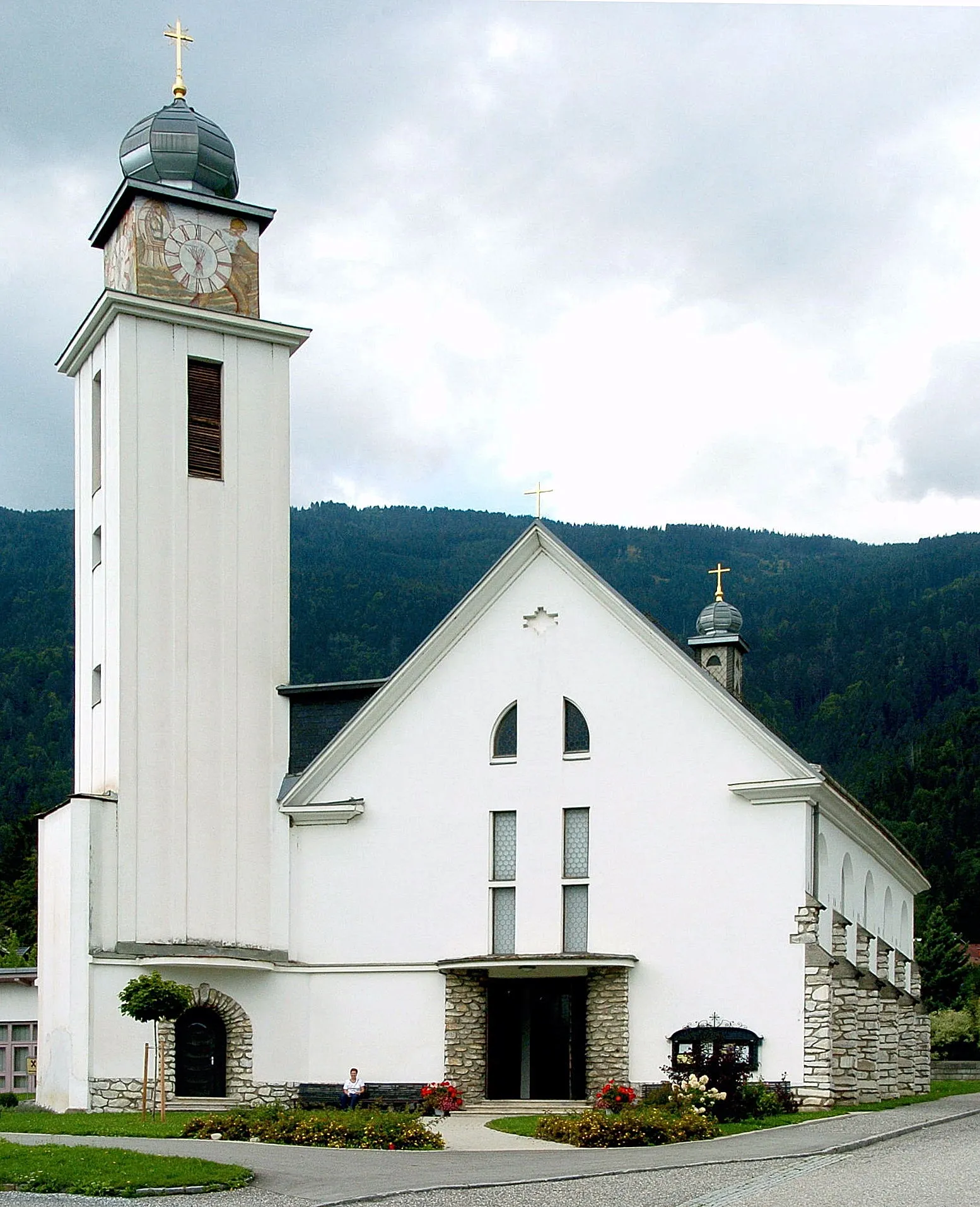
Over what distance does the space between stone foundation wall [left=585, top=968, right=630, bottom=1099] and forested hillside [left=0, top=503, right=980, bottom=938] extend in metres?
42.2

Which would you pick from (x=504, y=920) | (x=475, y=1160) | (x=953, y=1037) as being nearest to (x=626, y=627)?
(x=504, y=920)

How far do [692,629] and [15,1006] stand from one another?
113 metres

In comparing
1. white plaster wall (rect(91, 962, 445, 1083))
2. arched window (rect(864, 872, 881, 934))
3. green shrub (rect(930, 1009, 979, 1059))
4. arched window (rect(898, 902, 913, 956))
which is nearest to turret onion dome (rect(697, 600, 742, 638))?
arched window (rect(864, 872, 881, 934))

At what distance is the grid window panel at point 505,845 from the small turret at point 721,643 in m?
9.59

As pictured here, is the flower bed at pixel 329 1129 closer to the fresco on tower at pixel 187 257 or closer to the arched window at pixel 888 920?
the fresco on tower at pixel 187 257

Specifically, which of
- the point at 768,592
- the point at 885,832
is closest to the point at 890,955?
the point at 885,832

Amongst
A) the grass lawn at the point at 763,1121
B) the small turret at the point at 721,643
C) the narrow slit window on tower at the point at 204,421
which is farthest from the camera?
the small turret at the point at 721,643

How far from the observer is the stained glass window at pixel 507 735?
33.0 m

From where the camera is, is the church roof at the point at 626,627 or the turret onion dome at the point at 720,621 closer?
the church roof at the point at 626,627

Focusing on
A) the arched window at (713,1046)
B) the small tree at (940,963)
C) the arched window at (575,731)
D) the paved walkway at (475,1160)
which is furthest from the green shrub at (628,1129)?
the small tree at (940,963)

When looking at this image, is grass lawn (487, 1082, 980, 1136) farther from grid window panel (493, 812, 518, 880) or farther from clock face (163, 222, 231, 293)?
clock face (163, 222, 231, 293)

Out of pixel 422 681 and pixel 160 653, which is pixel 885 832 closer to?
pixel 422 681

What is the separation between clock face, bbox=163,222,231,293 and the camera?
3550 centimetres

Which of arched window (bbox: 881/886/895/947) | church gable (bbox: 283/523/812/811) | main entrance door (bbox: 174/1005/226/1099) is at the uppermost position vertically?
church gable (bbox: 283/523/812/811)
